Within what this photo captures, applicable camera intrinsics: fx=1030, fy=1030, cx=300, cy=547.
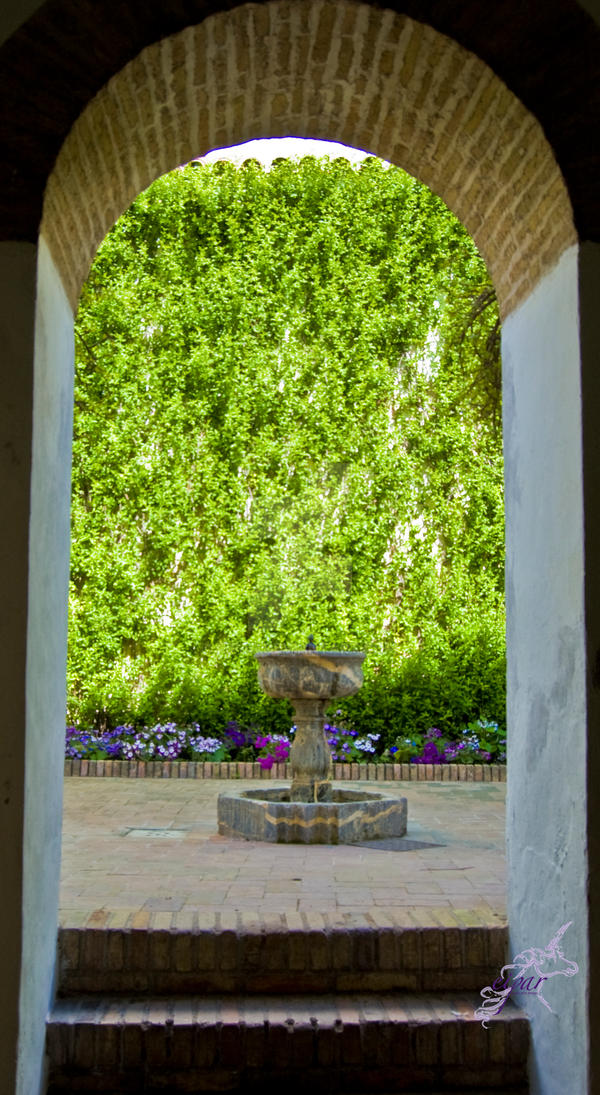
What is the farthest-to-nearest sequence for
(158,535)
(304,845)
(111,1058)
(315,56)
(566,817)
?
(158,535) < (304,845) < (315,56) < (111,1058) < (566,817)

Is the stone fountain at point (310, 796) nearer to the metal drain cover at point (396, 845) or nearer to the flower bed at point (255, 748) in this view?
the metal drain cover at point (396, 845)

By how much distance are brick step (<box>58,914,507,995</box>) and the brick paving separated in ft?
0.20

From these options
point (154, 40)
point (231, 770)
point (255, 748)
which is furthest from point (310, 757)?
point (154, 40)

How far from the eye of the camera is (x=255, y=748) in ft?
29.6

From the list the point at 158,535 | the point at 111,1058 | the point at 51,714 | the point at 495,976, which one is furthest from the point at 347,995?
the point at 158,535

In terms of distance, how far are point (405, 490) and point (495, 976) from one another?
6.59 m

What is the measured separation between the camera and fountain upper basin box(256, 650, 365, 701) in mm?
6129

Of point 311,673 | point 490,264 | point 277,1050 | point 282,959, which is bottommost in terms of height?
point 277,1050

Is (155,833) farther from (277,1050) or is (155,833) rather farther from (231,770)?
(231,770)

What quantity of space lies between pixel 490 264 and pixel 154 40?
158 centimetres

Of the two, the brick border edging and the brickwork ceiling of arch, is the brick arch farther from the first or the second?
the brick border edging

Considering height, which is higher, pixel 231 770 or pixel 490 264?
pixel 490 264

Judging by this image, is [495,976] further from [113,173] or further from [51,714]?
[113,173]

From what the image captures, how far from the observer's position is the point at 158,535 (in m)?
9.74
